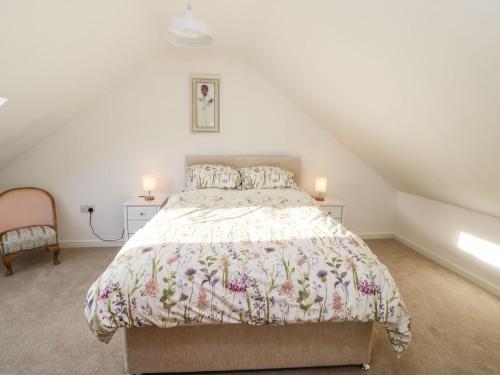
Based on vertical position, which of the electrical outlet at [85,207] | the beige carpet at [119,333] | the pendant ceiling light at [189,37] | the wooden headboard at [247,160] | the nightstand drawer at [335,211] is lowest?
the beige carpet at [119,333]

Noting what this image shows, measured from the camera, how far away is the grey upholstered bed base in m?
1.47

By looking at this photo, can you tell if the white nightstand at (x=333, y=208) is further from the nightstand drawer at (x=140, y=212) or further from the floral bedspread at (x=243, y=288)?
the nightstand drawer at (x=140, y=212)

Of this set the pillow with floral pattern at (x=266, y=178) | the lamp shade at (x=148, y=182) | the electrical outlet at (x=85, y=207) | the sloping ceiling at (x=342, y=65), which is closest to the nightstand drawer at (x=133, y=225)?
the lamp shade at (x=148, y=182)

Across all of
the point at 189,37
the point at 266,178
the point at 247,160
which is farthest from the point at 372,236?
Answer: the point at 189,37

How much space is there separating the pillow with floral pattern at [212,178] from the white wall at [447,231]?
7.06ft

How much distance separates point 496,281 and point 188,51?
147 inches

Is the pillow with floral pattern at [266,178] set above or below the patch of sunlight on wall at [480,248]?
above

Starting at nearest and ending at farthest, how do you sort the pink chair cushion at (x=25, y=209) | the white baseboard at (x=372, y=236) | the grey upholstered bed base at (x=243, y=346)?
the grey upholstered bed base at (x=243, y=346), the pink chair cushion at (x=25, y=209), the white baseboard at (x=372, y=236)

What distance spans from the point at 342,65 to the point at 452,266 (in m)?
2.30

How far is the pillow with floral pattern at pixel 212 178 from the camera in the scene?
3016 millimetres

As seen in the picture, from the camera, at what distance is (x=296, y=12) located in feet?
6.11

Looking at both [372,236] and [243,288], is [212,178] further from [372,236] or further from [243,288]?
[372,236]

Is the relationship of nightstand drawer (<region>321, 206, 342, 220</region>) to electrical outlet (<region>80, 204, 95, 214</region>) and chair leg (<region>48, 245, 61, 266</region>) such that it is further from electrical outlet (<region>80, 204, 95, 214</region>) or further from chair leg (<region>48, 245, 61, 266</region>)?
chair leg (<region>48, 245, 61, 266</region>)

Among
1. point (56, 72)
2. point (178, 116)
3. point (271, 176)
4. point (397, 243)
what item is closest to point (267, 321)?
point (271, 176)
